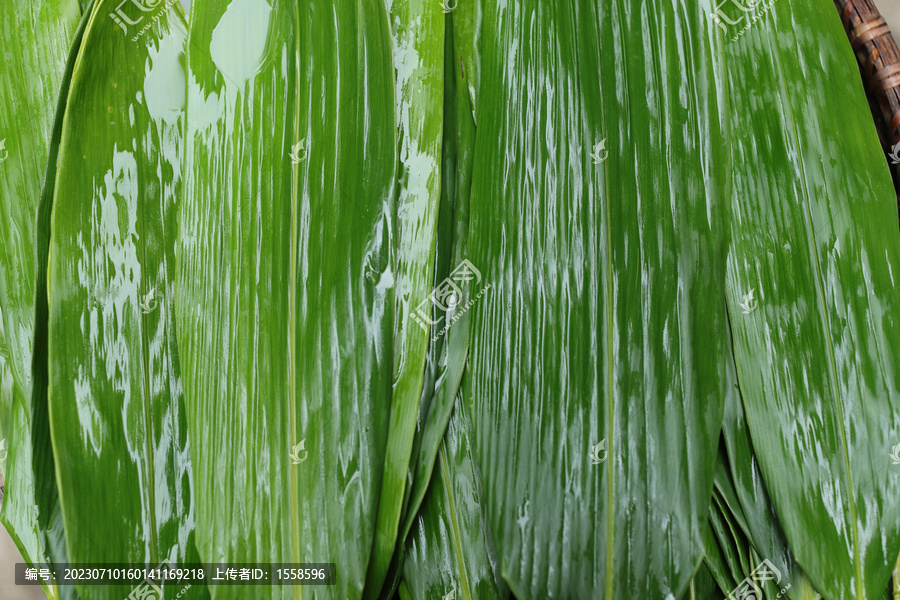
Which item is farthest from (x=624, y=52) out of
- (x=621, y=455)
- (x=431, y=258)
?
(x=621, y=455)

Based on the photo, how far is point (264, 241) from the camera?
0.60 m

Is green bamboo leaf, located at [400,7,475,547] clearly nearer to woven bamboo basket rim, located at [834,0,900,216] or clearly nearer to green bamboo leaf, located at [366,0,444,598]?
green bamboo leaf, located at [366,0,444,598]

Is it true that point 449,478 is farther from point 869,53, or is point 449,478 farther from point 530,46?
point 869,53

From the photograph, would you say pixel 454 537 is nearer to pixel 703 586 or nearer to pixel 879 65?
pixel 703 586

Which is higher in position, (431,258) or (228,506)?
(431,258)

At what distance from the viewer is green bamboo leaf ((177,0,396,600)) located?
57 cm

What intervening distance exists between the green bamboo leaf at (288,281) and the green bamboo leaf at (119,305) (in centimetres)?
7

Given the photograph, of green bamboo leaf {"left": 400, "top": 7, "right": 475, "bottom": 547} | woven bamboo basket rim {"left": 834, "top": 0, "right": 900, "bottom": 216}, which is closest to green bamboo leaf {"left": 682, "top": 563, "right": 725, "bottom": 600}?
green bamboo leaf {"left": 400, "top": 7, "right": 475, "bottom": 547}

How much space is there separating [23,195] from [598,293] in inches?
29.9

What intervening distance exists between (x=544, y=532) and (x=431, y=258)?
1.13ft

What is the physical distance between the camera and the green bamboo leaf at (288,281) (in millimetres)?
569

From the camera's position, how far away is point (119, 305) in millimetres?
632

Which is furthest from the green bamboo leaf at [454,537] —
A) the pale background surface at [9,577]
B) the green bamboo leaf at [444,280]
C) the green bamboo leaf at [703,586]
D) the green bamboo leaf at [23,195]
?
the pale background surface at [9,577]

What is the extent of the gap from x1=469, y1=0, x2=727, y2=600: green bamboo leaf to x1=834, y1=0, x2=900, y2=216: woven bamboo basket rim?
11.4 inches
